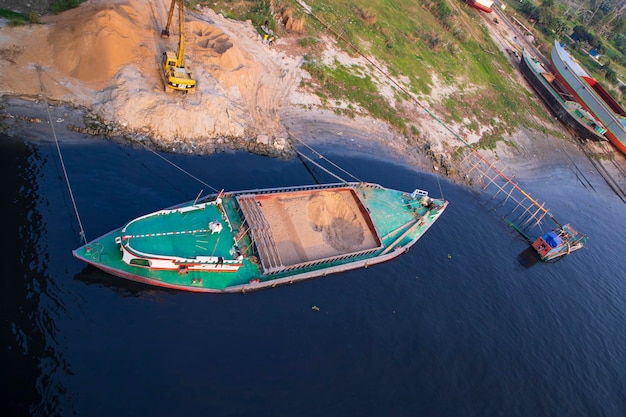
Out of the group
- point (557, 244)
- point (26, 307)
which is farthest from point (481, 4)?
point (26, 307)

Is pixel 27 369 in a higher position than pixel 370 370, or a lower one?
lower

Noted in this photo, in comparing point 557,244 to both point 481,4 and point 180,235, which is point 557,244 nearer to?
point 180,235

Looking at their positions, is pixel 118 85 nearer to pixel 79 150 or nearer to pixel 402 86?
pixel 79 150

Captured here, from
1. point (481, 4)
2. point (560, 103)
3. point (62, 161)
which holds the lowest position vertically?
point (62, 161)

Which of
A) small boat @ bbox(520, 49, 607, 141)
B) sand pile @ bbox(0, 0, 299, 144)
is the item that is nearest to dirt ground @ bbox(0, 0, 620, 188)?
sand pile @ bbox(0, 0, 299, 144)

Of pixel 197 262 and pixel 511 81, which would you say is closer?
pixel 197 262

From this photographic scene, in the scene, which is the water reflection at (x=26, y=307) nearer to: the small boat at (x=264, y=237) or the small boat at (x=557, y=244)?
the small boat at (x=264, y=237)

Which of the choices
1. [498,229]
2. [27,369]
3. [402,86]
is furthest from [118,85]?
[498,229]

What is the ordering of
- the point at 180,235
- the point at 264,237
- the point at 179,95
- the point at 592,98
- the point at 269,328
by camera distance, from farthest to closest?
the point at 592,98, the point at 179,95, the point at 264,237, the point at 180,235, the point at 269,328
